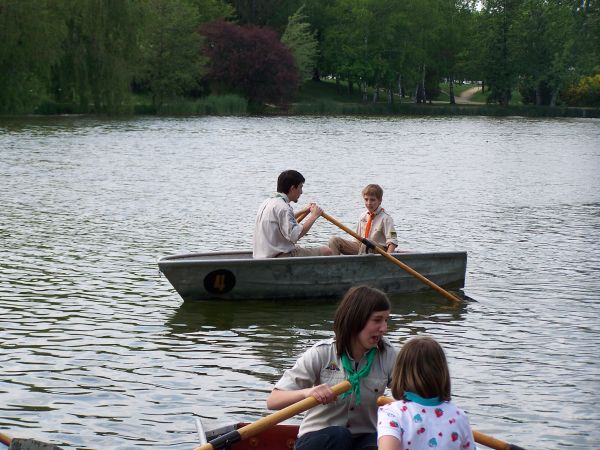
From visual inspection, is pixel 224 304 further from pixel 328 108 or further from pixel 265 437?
pixel 328 108

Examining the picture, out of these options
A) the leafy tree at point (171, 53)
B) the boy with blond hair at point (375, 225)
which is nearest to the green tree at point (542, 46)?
the leafy tree at point (171, 53)

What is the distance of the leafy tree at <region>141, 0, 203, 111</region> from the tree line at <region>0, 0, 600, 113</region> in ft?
0.27

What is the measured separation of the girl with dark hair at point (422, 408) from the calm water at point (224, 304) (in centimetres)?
178

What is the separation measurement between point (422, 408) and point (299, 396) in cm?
81

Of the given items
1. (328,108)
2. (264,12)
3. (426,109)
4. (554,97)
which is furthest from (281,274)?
(264,12)

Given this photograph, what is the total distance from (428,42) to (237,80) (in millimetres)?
27062

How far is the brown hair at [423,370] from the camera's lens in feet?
14.3

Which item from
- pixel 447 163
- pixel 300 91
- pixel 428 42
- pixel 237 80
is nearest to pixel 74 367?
pixel 447 163

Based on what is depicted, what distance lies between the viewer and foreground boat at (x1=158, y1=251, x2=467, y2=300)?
1145 centimetres

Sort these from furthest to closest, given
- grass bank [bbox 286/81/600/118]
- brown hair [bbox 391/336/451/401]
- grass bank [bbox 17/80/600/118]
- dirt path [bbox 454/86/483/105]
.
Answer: dirt path [bbox 454/86/483/105] → grass bank [bbox 286/81/600/118] → grass bank [bbox 17/80/600/118] → brown hair [bbox 391/336/451/401]

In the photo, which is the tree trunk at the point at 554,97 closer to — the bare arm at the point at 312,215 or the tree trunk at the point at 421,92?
the tree trunk at the point at 421,92

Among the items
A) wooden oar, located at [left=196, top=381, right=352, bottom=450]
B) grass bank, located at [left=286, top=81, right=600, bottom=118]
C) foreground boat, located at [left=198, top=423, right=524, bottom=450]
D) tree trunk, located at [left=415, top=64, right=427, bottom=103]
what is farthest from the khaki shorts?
tree trunk, located at [left=415, top=64, right=427, bottom=103]

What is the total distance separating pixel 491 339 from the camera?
1063 cm

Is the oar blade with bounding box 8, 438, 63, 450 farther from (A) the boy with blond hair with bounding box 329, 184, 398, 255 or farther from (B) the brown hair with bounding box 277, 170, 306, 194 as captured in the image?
(A) the boy with blond hair with bounding box 329, 184, 398, 255
